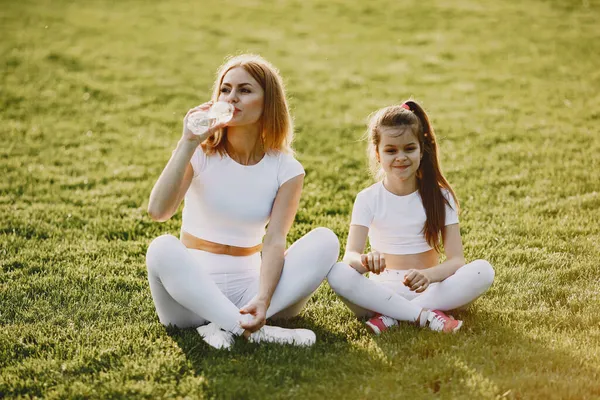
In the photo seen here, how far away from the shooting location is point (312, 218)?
670cm

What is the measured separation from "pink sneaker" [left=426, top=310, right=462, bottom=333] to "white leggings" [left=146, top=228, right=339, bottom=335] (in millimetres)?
667

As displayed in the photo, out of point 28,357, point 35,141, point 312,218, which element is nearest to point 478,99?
point 312,218

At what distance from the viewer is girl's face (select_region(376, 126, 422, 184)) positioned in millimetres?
4684

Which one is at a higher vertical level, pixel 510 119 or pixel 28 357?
pixel 510 119

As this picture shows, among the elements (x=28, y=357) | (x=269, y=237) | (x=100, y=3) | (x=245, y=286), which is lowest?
(x=28, y=357)

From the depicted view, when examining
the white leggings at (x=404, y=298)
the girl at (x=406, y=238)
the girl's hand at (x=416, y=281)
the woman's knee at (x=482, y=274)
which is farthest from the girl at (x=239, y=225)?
the woman's knee at (x=482, y=274)

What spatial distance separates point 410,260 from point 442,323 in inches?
19.8

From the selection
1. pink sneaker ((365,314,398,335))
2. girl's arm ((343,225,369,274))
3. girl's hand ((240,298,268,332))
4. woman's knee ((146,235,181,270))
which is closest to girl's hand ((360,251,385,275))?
girl's arm ((343,225,369,274))

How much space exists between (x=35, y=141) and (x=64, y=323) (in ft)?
15.6

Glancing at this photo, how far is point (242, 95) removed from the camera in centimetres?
448

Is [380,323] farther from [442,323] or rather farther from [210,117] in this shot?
[210,117]

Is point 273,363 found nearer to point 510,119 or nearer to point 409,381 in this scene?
point 409,381

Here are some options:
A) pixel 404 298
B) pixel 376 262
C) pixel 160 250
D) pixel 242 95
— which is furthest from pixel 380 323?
pixel 242 95

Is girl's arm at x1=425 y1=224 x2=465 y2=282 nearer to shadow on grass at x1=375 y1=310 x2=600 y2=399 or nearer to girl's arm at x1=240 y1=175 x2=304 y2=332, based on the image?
shadow on grass at x1=375 y1=310 x2=600 y2=399
